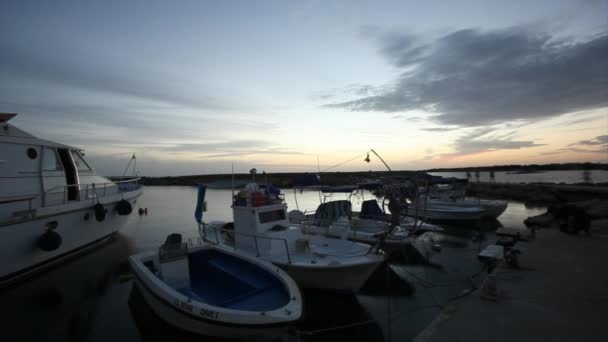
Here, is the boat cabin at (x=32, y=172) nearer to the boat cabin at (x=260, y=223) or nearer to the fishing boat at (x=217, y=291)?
the fishing boat at (x=217, y=291)

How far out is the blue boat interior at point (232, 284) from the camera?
19.8ft

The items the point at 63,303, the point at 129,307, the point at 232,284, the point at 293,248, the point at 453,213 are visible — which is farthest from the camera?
the point at 453,213

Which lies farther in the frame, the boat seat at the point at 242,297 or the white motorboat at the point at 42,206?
the white motorboat at the point at 42,206

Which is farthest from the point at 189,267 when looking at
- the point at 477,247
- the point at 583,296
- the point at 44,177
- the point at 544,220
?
the point at 544,220

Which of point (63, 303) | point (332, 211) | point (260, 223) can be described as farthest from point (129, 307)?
point (332, 211)

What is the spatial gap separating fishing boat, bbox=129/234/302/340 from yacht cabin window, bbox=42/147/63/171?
708 centimetres

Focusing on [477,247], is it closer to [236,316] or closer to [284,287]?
[284,287]

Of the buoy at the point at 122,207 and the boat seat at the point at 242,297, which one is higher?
the buoy at the point at 122,207

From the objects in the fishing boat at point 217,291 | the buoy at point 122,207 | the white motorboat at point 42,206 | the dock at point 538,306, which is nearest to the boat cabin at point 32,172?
the white motorboat at point 42,206

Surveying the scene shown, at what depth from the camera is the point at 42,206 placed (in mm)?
10391

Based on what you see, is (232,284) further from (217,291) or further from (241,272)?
(217,291)

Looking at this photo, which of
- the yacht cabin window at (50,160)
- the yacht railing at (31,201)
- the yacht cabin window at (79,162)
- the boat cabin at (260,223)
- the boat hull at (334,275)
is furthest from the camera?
the yacht cabin window at (79,162)

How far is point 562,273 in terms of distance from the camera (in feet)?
25.2

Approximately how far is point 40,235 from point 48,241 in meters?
0.44
